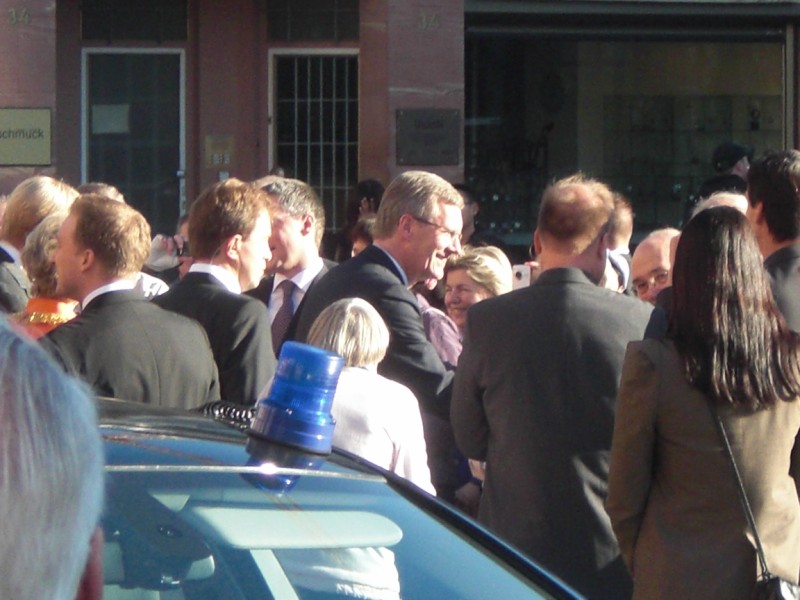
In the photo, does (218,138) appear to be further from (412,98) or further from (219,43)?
(412,98)

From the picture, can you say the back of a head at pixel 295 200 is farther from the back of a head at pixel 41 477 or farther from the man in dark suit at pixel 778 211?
the back of a head at pixel 41 477

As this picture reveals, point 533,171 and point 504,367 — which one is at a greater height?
point 533,171

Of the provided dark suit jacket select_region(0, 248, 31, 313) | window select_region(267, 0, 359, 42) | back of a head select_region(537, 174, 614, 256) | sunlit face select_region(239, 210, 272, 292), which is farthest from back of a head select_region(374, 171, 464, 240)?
window select_region(267, 0, 359, 42)

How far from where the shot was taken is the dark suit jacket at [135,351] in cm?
390

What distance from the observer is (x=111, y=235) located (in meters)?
4.15

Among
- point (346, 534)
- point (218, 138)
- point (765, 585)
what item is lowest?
point (765, 585)

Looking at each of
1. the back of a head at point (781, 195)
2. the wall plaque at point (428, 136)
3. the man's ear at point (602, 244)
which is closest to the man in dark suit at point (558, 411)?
the man's ear at point (602, 244)

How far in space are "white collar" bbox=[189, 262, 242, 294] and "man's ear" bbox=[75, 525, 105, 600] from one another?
3.36 m

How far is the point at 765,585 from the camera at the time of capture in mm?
3383

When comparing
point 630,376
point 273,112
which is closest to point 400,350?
point 630,376

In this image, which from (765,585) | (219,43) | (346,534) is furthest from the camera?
(219,43)

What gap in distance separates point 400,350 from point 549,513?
0.89 meters

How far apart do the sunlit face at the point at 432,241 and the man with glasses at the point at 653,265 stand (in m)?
1.27

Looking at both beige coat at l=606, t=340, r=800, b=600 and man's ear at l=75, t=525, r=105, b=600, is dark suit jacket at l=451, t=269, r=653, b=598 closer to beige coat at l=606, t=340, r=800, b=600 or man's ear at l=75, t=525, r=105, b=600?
beige coat at l=606, t=340, r=800, b=600
